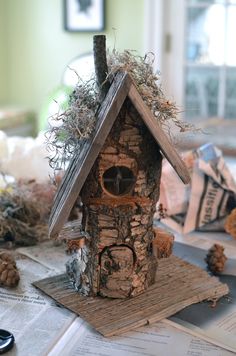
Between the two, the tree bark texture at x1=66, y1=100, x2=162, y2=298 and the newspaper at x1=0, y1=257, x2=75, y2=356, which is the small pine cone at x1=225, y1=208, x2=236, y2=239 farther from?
the newspaper at x1=0, y1=257, x2=75, y2=356

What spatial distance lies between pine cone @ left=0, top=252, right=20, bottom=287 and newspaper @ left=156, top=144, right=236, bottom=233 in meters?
0.51

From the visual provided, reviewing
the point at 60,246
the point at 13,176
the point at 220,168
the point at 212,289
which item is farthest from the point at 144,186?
the point at 13,176

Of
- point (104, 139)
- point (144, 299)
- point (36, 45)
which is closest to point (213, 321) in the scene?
point (144, 299)

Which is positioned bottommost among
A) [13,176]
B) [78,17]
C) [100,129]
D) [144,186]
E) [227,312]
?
[227,312]

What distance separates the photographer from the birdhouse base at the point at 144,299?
0.97 m

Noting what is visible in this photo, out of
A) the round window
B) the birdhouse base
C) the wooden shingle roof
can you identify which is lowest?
the birdhouse base

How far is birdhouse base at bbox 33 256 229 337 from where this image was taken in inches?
38.2

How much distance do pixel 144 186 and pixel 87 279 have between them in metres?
0.22

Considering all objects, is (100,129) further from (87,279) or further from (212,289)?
(212,289)

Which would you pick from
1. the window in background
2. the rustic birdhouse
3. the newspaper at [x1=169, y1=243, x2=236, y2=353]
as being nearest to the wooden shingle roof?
the rustic birdhouse

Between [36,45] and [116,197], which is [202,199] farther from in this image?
[36,45]

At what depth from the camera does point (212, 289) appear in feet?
3.59

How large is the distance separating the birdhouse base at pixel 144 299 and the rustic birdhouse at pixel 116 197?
25 mm

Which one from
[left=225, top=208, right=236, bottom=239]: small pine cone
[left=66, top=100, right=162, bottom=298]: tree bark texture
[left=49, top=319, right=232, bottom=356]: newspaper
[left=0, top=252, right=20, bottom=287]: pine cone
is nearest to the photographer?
[left=49, top=319, right=232, bottom=356]: newspaper
